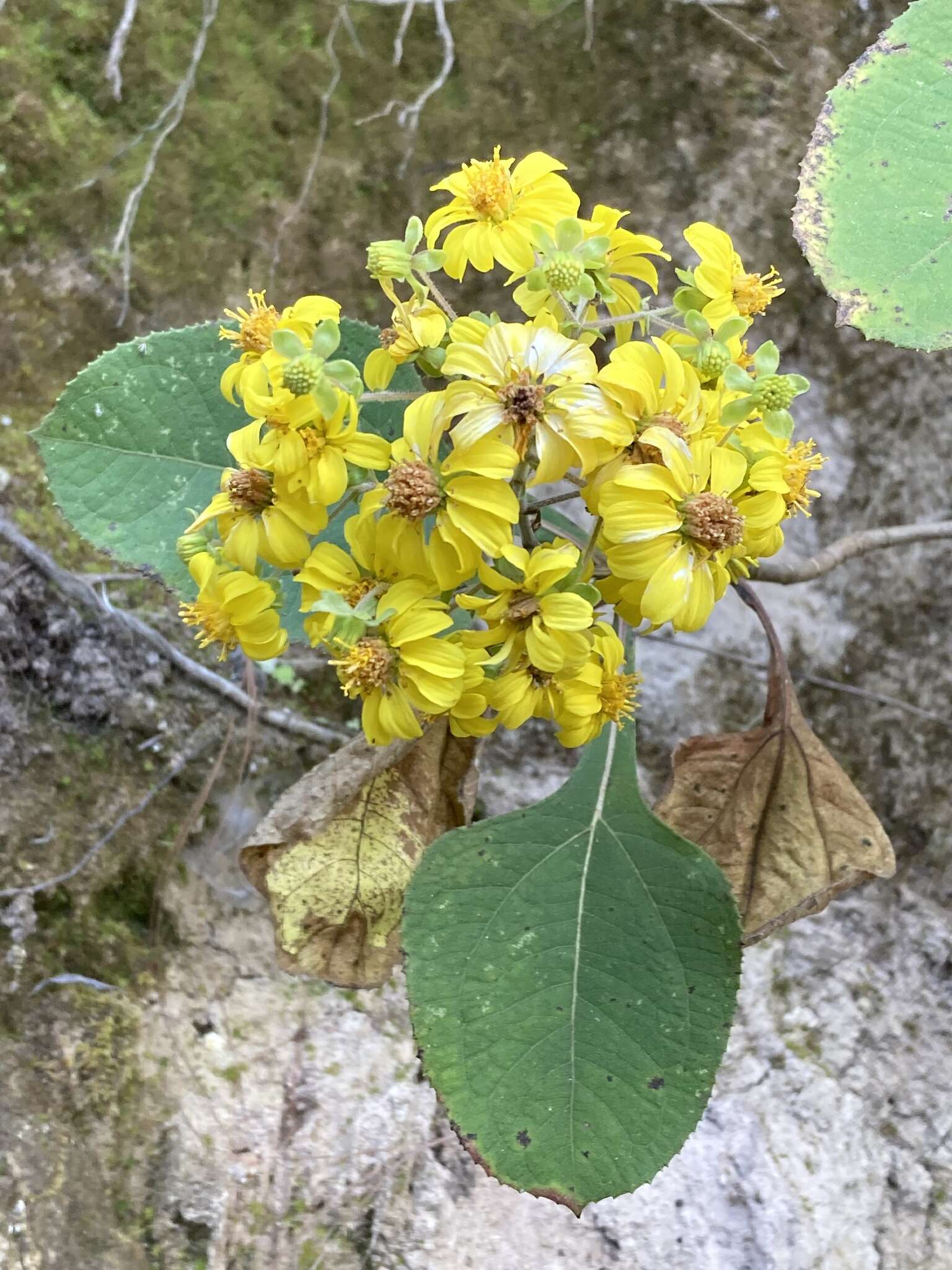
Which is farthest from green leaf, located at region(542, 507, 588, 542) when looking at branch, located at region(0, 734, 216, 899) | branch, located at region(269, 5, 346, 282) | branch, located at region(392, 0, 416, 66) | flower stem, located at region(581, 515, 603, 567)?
branch, located at region(392, 0, 416, 66)

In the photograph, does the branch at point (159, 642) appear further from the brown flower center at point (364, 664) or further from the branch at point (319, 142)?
the brown flower center at point (364, 664)

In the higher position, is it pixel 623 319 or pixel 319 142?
pixel 623 319

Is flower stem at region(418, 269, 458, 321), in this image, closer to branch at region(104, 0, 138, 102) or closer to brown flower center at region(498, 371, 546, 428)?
brown flower center at region(498, 371, 546, 428)

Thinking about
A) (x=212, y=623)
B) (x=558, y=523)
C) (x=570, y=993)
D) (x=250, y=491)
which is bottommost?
(x=570, y=993)

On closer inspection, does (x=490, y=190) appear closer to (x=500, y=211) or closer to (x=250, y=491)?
(x=500, y=211)

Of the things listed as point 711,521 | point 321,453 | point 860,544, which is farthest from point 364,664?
point 860,544

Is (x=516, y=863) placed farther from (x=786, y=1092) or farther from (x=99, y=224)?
(x=99, y=224)
